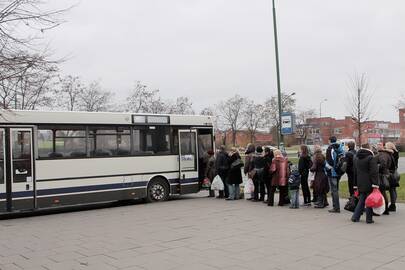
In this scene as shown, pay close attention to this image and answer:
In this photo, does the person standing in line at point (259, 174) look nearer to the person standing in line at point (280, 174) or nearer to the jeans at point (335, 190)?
the person standing in line at point (280, 174)

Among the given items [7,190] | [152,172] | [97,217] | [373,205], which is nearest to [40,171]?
[7,190]

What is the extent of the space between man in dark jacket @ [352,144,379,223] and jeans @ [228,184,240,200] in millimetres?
5571

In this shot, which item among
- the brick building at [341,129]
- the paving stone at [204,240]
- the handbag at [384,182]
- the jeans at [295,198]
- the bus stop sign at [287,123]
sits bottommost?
the paving stone at [204,240]

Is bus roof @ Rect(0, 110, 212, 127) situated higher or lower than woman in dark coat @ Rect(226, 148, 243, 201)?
higher

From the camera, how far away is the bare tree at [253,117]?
64562 mm

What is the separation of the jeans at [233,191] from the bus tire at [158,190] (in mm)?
2013

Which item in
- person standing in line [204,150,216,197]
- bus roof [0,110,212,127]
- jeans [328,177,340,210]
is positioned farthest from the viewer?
person standing in line [204,150,216,197]

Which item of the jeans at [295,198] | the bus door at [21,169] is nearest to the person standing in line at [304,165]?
the jeans at [295,198]

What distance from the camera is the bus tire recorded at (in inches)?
597

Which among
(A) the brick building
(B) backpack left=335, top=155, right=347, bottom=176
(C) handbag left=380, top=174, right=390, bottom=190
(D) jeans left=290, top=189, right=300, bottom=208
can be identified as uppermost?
(A) the brick building

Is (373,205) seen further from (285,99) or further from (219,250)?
(285,99)

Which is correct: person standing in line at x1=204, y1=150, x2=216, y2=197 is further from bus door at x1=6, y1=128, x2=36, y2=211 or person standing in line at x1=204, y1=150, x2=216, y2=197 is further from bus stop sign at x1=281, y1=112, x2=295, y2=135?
bus door at x1=6, y1=128, x2=36, y2=211

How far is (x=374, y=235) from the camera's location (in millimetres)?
8859

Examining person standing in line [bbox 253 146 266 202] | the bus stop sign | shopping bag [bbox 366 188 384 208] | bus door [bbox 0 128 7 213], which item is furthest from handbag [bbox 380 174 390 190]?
bus door [bbox 0 128 7 213]
